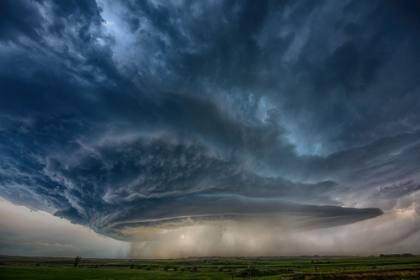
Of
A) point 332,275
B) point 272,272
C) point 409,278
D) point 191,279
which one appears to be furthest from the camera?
point 272,272

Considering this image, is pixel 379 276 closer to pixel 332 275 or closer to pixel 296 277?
pixel 332 275

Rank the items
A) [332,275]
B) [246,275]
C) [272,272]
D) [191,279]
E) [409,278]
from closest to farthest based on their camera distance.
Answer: [409,278] → [332,275] → [191,279] → [246,275] → [272,272]

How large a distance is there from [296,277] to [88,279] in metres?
64.0

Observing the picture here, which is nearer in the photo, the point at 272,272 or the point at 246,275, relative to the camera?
the point at 246,275

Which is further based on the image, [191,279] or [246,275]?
[246,275]

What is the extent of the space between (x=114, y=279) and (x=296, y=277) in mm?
55794

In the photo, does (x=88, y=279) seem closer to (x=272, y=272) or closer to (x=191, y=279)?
(x=191, y=279)

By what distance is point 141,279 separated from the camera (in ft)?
244

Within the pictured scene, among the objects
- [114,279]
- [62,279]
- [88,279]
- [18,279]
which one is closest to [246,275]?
[114,279]

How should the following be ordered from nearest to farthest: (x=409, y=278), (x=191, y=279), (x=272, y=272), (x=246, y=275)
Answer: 1. (x=409, y=278)
2. (x=191, y=279)
3. (x=246, y=275)
4. (x=272, y=272)

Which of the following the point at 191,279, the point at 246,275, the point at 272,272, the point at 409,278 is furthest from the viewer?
the point at 272,272

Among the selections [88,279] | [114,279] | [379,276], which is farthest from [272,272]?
[88,279]

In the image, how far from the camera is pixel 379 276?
70.4 metres

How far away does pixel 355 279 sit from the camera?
6862cm
